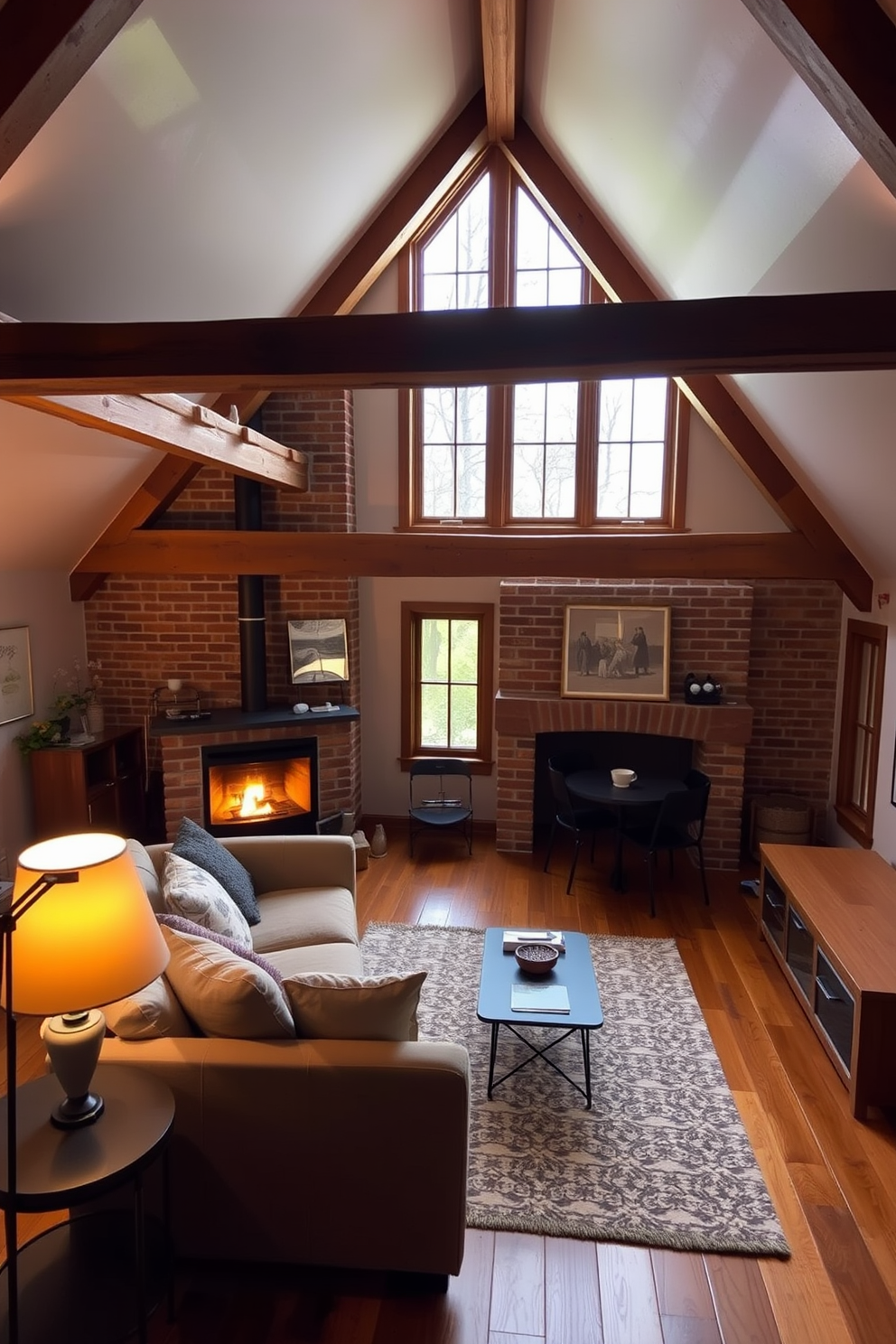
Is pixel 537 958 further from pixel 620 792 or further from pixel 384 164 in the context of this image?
pixel 384 164

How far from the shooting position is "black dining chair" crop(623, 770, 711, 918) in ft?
16.2

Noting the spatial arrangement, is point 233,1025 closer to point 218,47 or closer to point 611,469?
point 218,47

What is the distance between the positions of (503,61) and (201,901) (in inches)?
179

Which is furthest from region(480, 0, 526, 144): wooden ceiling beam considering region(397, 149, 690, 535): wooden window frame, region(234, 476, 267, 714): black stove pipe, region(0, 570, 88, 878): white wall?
region(0, 570, 88, 878): white wall


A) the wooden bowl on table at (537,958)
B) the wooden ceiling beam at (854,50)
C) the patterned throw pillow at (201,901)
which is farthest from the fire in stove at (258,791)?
the wooden ceiling beam at (854,50)

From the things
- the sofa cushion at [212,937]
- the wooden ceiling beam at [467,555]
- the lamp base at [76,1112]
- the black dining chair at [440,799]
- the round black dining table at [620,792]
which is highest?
the wooden ceiling beam at [467,555]

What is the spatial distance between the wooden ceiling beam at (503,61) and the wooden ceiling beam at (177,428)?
7.75 feet

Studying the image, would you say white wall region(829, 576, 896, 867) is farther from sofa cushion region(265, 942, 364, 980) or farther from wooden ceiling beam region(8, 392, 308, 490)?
wooden ceiling beam region(8, 392, 308, 490)

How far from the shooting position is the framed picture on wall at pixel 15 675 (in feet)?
16.2

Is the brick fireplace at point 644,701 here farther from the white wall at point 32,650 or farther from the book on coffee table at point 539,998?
the white wall at point 32,650

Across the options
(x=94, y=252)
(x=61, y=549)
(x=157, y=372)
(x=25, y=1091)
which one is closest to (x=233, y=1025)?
(x=25, y=1091)

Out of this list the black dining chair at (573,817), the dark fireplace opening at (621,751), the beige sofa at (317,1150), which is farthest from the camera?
the dark fireplace opening at (621,751)

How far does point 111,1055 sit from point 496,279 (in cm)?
542

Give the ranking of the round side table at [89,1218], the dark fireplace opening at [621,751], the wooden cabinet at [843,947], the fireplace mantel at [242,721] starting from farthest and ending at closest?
the dark fireplace opening at [621,751] → the fireplace mantel at [242,721] → the wooden cabinet at [843,947] → the round side table at [89,1218]
